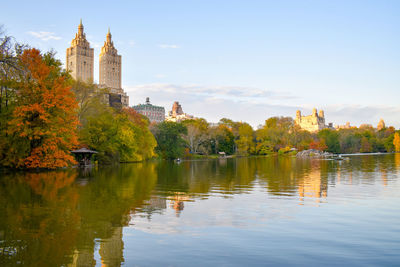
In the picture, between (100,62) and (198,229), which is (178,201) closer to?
(198,229)

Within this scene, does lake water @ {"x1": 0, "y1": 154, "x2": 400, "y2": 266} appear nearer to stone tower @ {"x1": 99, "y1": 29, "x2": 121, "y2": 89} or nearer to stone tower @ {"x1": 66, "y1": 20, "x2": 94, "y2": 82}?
stone tower @ {"x1": 66, "y1": 20, "x2": 94, "y2": 82}

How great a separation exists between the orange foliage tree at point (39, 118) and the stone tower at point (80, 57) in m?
150

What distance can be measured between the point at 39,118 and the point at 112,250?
931 inches

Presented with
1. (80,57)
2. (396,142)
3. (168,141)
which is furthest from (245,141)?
(80,57)

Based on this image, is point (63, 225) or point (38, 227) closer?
point (38, 227)

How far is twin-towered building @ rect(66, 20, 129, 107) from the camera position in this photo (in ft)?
571

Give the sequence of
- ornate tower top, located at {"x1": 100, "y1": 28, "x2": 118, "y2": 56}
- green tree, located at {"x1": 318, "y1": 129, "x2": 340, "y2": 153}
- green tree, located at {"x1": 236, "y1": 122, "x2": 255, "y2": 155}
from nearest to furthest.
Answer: green tree, located at {"x1": 236, "y1": 122, "x2": 255, "y2": 155} < green tree, located at {"x1": 318, "y1": 129, "x2": 340, "y2": 153} < ornate tower top, located at {"x1": 100, "y1": 28, "x2": 118, "y2": 56}

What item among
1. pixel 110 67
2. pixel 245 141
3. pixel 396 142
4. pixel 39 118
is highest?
pixel 110 67

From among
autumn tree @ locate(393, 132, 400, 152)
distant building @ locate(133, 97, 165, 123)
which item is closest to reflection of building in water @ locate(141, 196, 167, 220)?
autumn tree @ locate(393, 132, 400, 152)

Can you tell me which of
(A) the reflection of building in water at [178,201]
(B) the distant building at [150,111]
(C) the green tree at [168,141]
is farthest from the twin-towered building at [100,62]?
(A) the reflection of building in water at [178,201]

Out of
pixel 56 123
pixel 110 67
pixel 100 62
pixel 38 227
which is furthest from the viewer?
pixel 100 62

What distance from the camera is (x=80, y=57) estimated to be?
174750 millimetres

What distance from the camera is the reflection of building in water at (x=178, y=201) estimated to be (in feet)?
38.7

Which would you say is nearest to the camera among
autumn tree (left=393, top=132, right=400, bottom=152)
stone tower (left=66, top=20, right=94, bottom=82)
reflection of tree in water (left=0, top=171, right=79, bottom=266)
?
reflection of tree in water (left=0, top=171, right=79, bottom=266)
